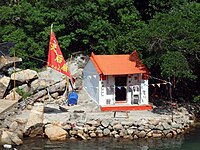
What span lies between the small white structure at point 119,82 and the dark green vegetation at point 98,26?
3.41ft

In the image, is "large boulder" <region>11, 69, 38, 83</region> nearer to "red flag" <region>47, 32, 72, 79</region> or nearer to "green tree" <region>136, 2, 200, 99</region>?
"red flag" <region>47, 32, 72, 79</region>

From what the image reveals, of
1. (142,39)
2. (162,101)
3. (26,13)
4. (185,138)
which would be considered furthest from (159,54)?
(26,13)

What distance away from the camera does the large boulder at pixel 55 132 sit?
24891mm

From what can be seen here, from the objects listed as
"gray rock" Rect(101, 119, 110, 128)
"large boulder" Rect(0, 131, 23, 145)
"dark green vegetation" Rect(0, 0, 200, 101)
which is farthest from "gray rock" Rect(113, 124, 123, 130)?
"large boulder" Rect(0, 131, 23, 145)

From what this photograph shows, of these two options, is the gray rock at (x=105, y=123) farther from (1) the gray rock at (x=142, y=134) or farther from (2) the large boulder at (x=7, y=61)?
(2) the large boulder at (x=7, y=61)

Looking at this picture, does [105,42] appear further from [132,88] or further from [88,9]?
[132,88]

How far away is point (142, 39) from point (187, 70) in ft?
12.2

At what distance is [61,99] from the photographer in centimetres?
3028

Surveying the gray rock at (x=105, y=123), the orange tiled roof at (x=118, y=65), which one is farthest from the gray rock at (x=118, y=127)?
the orange tiled roof at (x=118, y=65)

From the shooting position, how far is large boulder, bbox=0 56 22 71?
105ft

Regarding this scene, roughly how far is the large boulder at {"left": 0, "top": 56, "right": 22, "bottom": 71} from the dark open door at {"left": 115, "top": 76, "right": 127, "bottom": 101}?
8085mm

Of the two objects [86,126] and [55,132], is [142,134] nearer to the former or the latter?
[86,126]

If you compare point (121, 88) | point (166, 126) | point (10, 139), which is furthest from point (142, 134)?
point (10, 139)

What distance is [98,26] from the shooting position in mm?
34500
